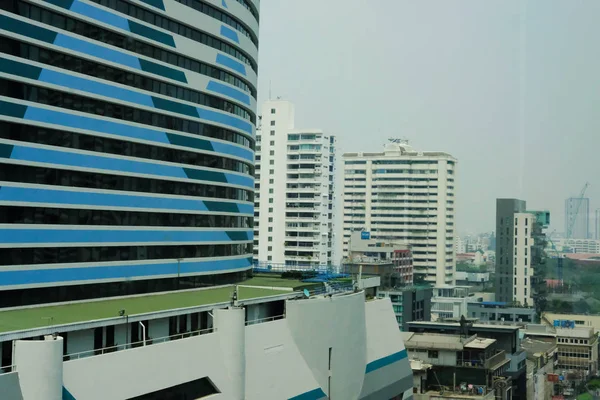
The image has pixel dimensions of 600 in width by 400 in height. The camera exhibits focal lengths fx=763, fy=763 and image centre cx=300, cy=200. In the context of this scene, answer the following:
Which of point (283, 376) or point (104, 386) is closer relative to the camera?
point (104, 386)

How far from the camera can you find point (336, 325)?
13578 millimetres

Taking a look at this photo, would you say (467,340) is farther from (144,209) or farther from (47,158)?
(47,158)

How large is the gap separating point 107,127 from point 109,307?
2789mm

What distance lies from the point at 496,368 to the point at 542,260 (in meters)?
20.6

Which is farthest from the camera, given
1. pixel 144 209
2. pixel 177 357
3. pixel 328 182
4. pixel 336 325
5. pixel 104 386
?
pixel 328 182

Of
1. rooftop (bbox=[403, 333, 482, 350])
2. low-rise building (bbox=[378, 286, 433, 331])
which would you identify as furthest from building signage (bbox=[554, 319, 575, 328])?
rooftop (bbox=[403, 333, 482, 350])

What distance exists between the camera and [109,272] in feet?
38.7

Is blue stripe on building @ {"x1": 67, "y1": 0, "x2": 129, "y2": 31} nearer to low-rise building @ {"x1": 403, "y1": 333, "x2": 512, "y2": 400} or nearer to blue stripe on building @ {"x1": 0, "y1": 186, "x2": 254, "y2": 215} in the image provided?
blue stripe on building @ {"x1": 0, "y1": 186, "x2": 254, "y2": 215}

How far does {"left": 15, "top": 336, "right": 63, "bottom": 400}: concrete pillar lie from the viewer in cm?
771

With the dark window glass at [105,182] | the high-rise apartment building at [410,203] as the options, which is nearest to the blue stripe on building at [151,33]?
the dark window glass at [105,182]

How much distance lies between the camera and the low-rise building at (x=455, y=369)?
20797 millimetres

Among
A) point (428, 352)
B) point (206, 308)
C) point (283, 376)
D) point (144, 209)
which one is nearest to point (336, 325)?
point (283, 376)

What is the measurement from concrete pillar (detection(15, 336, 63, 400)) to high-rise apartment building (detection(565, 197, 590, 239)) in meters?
20.9

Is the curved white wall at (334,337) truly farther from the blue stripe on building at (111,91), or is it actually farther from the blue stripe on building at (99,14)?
the blue stripe on building at (99,14)
